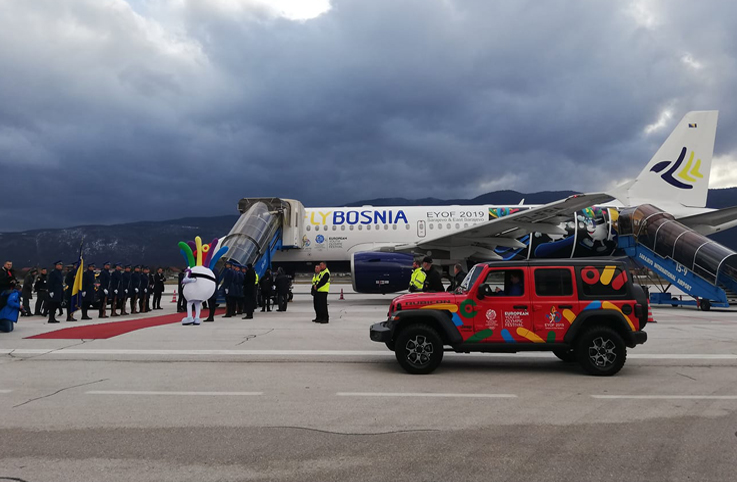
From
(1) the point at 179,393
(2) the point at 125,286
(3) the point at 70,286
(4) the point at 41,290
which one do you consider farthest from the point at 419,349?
(4) the point at 41,290

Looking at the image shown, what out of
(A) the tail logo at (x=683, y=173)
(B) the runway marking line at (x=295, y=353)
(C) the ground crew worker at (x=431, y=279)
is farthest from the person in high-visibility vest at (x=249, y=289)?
(A) the tail logo at (x=683, y=173)

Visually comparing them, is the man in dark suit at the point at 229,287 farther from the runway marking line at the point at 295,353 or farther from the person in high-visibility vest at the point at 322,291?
the runway marking line at the point at 295,353

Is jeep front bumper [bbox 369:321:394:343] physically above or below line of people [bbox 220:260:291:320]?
below

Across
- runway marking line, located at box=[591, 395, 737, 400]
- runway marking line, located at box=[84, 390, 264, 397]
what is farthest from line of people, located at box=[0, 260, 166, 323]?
runway marking line, located at box=[591, 395, 737, 400]

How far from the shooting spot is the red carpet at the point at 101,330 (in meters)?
10.9

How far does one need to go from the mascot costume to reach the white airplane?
292 inches

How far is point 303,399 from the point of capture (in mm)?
5828

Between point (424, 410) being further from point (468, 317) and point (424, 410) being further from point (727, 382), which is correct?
point (727, 382)

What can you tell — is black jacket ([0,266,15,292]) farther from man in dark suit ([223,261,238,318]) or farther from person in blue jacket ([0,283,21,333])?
man in dark suit ([223,261,238,318])

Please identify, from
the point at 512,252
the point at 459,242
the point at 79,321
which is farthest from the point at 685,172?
the point at 79,321

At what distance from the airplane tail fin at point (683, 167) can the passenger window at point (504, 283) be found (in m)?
17.9

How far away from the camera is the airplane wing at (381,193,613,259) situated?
16797mm

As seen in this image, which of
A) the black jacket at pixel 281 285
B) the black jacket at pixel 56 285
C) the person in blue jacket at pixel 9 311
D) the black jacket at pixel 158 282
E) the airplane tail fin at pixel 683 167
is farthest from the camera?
the airplane tail fin at pixel 683 167

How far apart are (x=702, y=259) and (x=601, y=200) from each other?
4.34m
